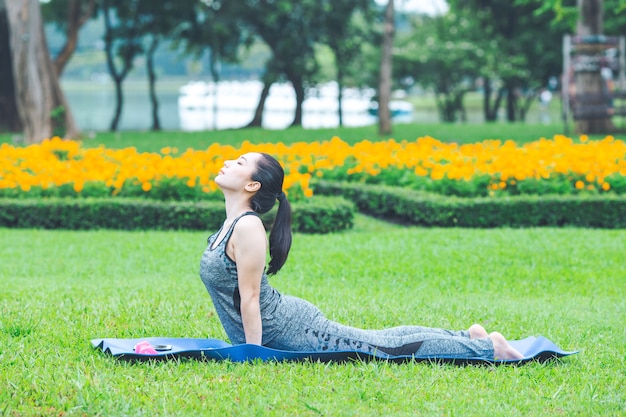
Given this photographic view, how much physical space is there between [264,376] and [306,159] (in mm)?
7168

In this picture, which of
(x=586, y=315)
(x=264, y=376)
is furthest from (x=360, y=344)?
(x=586, y=315)

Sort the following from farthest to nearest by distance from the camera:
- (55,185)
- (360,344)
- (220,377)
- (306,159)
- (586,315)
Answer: (306,159)
(55,185)
(586,315)
(360,344)
(220,377)

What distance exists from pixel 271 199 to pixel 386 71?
48.3 ft

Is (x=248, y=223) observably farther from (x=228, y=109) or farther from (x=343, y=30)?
(x=228, y=109)

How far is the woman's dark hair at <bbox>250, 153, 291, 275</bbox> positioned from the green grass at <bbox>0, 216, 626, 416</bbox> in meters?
0.58

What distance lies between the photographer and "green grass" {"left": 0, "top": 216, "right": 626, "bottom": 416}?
3.73m

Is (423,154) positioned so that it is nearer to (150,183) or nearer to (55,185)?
(150,183)

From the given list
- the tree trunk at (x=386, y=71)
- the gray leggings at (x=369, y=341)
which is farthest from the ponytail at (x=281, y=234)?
the tree trunk at (x=386, y=71)

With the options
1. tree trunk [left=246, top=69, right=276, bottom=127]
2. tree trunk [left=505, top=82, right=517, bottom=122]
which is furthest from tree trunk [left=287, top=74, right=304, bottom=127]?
Answer: tree trunk [left=505, top=82, right=517, bottom=122]

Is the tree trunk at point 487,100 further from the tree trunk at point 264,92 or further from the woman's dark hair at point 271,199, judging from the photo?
the woman's dark hair at point 271,199

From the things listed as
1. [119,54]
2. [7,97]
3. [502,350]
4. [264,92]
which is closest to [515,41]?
[264,92]

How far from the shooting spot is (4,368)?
410 centimetres

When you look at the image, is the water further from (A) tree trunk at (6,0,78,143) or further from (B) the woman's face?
(B) the woman's face

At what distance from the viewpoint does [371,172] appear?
35.2ft
